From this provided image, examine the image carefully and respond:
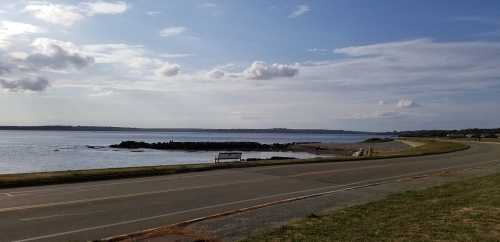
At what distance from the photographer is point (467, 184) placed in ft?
53.2

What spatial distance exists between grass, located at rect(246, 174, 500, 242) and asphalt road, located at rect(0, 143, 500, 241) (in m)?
2.62

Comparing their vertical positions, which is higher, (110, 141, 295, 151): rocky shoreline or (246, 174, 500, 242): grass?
(246, 174, 500, 242): grass

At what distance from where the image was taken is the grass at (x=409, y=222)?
8094 millimetres

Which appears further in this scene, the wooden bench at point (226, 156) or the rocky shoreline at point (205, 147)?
the rocky shoreline at point (205, 147)

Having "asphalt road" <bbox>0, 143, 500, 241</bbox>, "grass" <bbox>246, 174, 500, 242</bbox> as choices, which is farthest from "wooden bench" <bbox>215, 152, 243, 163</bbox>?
"grass" <bbox>246, 174, 500, 242</bbox>

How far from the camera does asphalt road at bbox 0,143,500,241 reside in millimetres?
9188

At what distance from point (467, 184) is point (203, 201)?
840 cm

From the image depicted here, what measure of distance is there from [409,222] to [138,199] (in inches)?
252

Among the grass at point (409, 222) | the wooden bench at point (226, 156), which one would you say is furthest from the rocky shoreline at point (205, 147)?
the grass at point (409, 222)

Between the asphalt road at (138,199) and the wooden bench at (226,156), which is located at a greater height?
the wooden bench at (226,156)

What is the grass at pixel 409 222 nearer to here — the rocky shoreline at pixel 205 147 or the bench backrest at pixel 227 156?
the bench backrest at pixel 227 156

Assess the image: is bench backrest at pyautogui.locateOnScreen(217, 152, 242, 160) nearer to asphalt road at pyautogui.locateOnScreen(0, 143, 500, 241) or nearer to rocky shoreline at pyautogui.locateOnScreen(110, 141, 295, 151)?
asphalt road at pyautogui.locateOnScreen(0, 143, 500, 241)

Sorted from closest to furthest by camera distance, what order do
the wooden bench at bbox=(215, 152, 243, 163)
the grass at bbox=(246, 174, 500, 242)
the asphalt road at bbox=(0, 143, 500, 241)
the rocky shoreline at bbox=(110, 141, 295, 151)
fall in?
the grass at bbox=(246, 174, 500, 242), the asphalt road at bbox=(0, 143, 500, 241), the wooden bench at bbox=(215, 152, 243, 163), the rocky shoreline at bbox=(110, 141, 295, 151)

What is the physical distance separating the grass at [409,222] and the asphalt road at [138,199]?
8.58 ft
